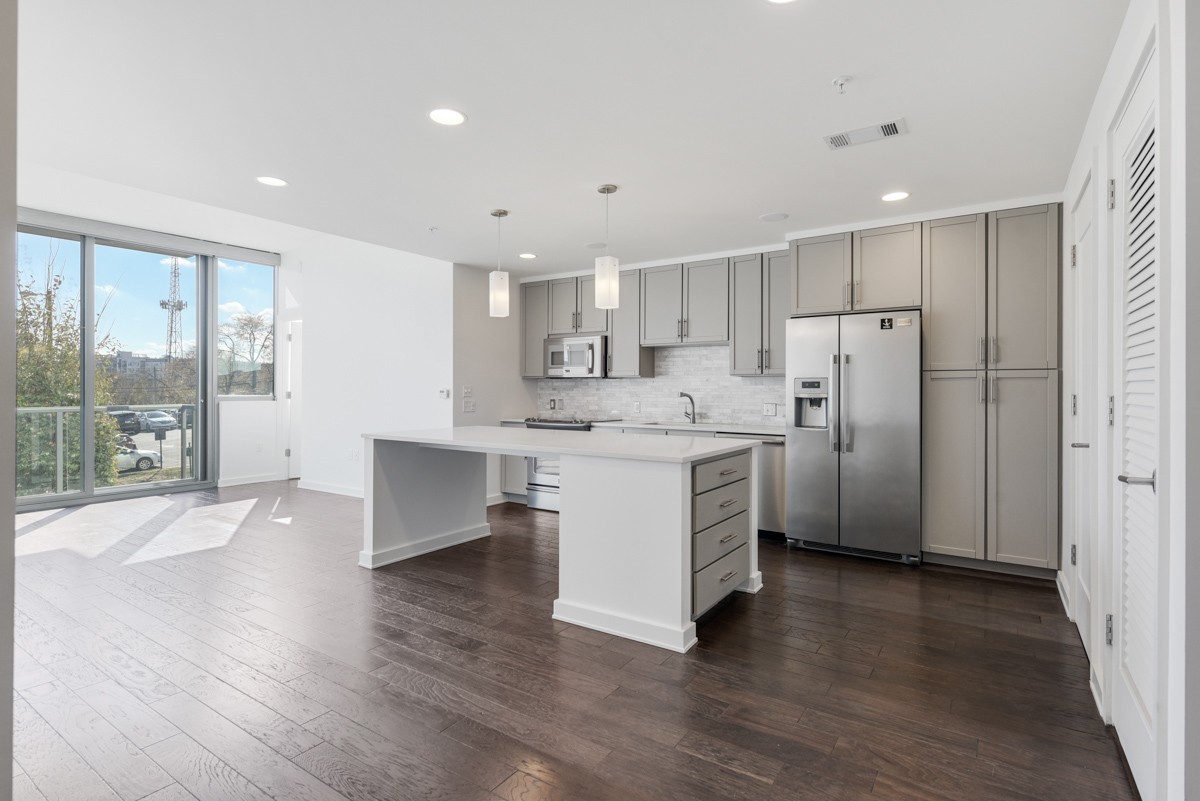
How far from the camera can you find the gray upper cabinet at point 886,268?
4117 mm

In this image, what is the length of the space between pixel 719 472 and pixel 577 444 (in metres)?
0.74

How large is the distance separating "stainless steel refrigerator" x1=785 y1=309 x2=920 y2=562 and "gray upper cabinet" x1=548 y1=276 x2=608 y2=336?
209cm

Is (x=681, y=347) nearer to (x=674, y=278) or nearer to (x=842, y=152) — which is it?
(x=674, y=278)

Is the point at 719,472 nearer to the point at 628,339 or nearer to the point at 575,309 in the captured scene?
the point at 628,339

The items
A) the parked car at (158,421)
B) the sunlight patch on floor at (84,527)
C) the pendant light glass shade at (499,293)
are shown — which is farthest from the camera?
the parked car at (158,421)

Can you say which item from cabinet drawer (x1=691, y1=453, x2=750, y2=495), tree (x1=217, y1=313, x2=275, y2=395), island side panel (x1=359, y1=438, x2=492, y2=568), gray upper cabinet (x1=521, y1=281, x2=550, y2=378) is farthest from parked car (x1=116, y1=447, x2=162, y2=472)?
cabinet drawer (x1=691, y1=453, x2=750, y2=495)

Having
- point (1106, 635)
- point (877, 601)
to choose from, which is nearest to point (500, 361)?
point (877, 601)

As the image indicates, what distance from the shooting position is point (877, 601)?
331 centimetres

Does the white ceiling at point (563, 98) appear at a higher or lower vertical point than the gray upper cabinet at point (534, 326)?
higher

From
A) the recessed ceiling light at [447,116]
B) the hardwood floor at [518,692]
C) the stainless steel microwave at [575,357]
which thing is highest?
the recessed ceiling light at [447,116]

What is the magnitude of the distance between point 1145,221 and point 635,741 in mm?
2114

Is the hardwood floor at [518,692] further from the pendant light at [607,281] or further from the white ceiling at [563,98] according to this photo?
the white ceiling at [563,98]

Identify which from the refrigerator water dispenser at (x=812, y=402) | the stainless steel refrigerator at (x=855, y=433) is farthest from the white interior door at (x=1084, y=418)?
the refrigerator water dispenser at (x=812, y=402)

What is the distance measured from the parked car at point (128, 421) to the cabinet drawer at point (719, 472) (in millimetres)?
6242
